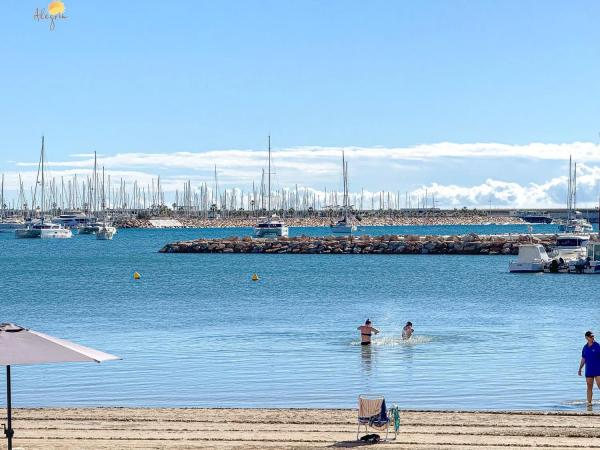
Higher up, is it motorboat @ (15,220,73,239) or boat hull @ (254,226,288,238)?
boat hull @ (254,226,288,238)

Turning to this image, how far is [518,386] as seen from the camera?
2711 cm

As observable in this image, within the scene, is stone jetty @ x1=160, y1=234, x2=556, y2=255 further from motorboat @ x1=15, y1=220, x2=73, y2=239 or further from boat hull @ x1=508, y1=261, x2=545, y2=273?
motorboat @ x1=15, y1=220, x2=73, y2=239

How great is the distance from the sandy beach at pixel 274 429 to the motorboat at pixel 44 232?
172198 millimetres

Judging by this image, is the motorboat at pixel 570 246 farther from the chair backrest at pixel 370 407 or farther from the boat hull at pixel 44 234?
the boat hull at pixel 44 234

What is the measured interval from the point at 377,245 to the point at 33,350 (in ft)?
346

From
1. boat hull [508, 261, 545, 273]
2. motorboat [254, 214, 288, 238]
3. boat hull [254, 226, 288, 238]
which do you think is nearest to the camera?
boat hull [508, 261, 545, 273]

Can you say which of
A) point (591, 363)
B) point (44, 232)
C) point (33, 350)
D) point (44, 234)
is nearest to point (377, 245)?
point (44, 232)

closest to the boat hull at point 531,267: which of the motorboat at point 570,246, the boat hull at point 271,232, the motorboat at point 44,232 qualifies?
the motorboat at point 570,246

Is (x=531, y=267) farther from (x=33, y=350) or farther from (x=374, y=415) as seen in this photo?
(x=33, y=350)

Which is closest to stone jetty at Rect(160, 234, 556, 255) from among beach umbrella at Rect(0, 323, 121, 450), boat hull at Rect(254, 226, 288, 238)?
boat hull at Rect(254, 226, 288, 238)

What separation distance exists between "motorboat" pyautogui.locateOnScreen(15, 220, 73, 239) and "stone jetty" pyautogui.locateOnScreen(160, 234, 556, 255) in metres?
62.1

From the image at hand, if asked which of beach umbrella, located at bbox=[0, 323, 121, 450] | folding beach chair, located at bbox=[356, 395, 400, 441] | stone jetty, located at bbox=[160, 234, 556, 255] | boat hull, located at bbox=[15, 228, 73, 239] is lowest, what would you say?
boat hull, located at bbox=[15, 228, 73, 239]

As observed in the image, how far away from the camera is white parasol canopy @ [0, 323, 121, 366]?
51.5 ft

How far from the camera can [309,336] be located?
40406 millimetres
